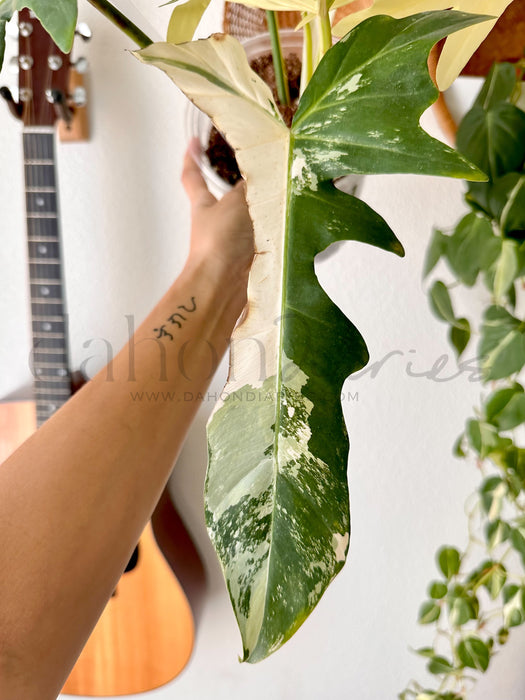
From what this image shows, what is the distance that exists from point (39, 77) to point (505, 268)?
2.03 feet

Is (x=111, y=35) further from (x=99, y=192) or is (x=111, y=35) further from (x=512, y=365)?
(x=512, y=365)

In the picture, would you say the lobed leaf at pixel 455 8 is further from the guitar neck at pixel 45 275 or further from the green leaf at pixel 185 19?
the guitar neck at pixel 45 275

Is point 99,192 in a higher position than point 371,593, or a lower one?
higher

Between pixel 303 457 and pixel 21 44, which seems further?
pixel 21 44

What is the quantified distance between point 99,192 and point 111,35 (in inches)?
8.6

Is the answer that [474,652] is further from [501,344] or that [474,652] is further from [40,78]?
[40,78]

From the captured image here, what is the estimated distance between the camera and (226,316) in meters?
0.64

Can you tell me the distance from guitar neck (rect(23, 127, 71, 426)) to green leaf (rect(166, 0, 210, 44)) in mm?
447

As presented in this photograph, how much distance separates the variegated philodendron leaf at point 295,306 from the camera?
219mm

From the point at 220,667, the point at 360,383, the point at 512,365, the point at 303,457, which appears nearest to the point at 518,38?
the point at 512,365

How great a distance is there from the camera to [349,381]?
92 cm

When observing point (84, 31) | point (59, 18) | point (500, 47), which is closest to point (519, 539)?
point (500, 47)

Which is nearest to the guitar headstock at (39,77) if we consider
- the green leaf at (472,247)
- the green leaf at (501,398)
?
the green leaf at (472,247)

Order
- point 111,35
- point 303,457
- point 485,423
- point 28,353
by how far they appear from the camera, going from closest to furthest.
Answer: point 303,457 < point 485,423 < point 111,35 < point 28,353
